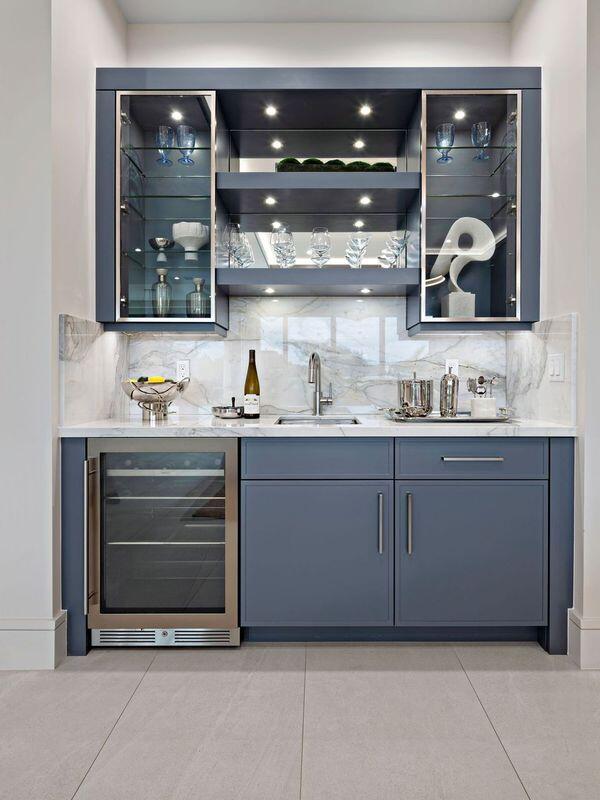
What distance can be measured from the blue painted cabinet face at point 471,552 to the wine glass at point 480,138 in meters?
1.48

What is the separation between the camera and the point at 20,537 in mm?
2316

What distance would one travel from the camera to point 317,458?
8.00 ft

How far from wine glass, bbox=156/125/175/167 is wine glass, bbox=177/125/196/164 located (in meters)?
0.03

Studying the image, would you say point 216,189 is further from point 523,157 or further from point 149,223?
point 523,157

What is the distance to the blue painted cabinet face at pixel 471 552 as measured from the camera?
2428 millimetres

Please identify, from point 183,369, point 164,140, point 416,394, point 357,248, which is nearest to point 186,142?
point 164,140

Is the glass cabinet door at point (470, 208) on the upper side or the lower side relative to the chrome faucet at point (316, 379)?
upper

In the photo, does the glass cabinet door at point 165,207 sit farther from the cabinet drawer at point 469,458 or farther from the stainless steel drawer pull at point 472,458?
the stainless steel drawer pull at point 472,458
